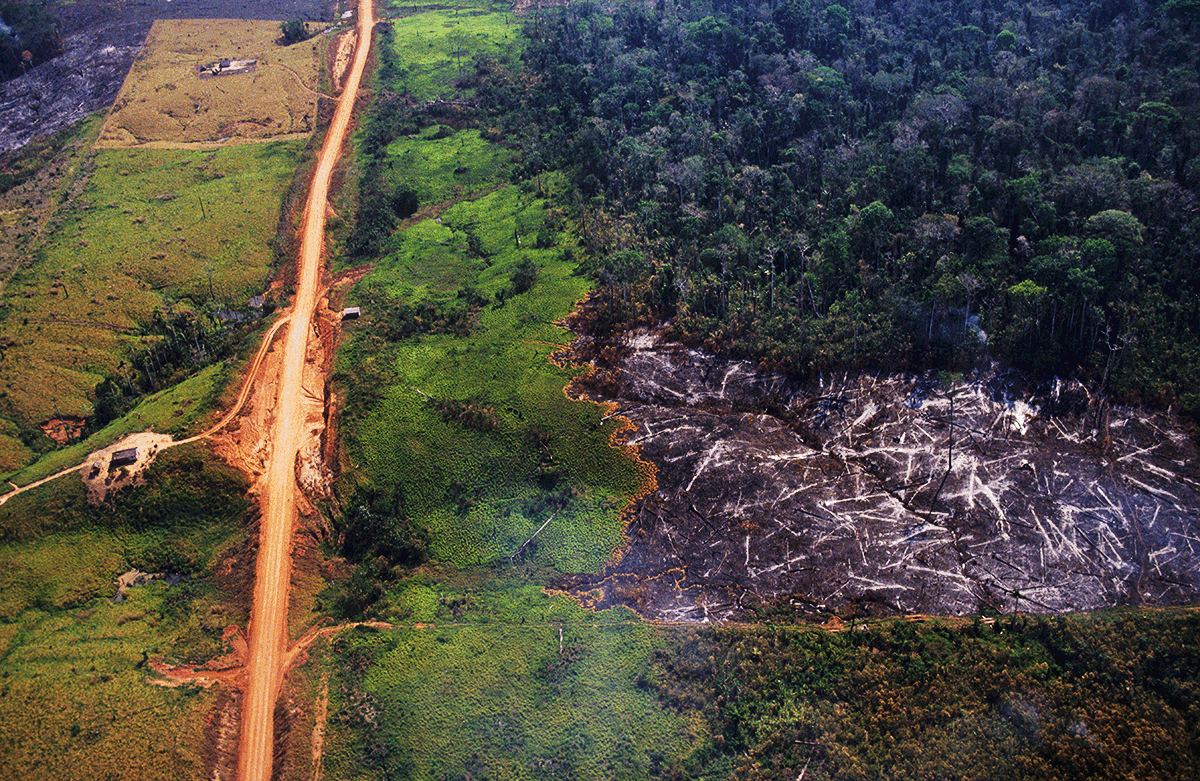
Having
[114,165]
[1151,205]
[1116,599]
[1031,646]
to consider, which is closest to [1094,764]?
[1031,646]

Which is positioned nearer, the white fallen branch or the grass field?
the grass field

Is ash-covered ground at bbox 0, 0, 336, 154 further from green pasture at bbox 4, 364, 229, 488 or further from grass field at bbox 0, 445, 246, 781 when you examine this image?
grass field at bbox 0, 445, 246, 781

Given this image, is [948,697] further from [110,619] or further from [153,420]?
[153,420]

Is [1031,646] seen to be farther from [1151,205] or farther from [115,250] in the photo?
[115,250]

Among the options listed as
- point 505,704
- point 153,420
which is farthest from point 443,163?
point 505,704

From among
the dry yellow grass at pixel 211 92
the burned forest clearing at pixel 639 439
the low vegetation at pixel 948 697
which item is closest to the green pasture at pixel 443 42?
the dry yellow grass at pixel 211 92

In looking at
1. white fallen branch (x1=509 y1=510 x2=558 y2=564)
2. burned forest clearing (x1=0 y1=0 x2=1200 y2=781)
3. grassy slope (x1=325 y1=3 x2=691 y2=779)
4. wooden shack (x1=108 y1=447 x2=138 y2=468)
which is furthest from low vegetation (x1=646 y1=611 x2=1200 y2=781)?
wooden shack (x1=108 y1=447 x2=138 y2=468)

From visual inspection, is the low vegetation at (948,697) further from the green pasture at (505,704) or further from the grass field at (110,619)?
the grass field at (110,619)
